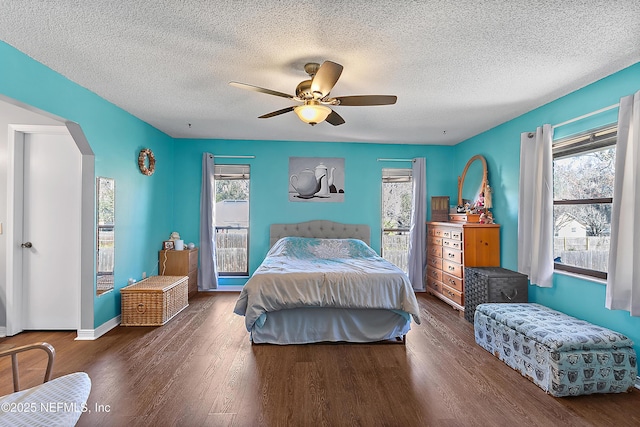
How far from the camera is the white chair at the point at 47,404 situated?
133cm

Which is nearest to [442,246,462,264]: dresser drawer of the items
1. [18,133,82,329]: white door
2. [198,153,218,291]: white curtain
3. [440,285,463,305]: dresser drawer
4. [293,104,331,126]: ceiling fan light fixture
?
[440,285,463,305]: dresser drawer

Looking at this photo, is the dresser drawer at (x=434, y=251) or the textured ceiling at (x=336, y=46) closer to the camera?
the textured ceiling at (x=336, y=46)

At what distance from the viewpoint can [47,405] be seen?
55.3 inches

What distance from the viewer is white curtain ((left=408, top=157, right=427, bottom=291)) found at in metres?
5.52

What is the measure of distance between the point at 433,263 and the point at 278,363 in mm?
3305

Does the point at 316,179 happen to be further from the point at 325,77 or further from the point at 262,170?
the point at 325,77

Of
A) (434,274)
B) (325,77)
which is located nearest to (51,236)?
(325,77)

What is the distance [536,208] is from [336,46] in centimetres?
272

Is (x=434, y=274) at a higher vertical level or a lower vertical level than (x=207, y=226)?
lower

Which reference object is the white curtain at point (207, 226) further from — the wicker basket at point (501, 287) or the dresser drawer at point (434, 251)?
the wicker basket at point (501, 287)

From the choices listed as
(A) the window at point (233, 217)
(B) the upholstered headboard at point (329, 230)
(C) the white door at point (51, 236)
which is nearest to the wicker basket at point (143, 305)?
(C) the white door at point (51, 236)

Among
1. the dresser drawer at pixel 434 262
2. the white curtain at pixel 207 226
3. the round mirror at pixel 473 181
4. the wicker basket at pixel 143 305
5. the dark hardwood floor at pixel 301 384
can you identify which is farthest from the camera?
the white curtain at pixel 207 226

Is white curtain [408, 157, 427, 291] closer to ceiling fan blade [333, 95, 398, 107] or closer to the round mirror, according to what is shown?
the round mirror

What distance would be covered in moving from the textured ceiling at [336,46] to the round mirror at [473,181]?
116 centimetres
